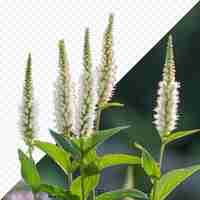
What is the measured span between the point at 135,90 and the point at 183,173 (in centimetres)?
79

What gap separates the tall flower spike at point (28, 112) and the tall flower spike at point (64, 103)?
0.04m

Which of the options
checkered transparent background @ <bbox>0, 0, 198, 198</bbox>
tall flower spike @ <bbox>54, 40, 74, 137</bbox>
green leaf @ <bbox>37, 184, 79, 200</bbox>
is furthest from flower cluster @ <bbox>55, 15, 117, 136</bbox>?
checkered transparent background @ <bbox>0, 0, 198, 198</bbox>

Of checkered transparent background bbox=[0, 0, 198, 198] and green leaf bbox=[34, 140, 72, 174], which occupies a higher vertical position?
checkered transparent background bbox=[0, 0, 198, 198]

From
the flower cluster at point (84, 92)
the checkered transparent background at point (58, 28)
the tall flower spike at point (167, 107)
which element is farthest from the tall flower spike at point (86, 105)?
the checkered transparent background at point (58, 28)

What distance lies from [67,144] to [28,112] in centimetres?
8

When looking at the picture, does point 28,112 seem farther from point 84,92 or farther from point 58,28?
point 58,28

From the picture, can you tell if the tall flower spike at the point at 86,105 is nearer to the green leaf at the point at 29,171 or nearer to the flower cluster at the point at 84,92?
the flower cluster at the point at 84,92

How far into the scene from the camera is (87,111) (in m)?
0.74

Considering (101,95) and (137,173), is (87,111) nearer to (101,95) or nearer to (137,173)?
(101,95)

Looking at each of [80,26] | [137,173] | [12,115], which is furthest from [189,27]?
[12,115]

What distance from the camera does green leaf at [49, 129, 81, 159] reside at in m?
0.75

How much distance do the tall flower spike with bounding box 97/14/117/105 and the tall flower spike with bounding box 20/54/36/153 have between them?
0.35 ft

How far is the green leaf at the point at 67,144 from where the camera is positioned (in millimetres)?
746

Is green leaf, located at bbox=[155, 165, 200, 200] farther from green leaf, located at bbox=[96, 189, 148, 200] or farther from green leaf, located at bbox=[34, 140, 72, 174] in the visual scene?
green leaf, located at bbox=[34, 140, 72, 174]
